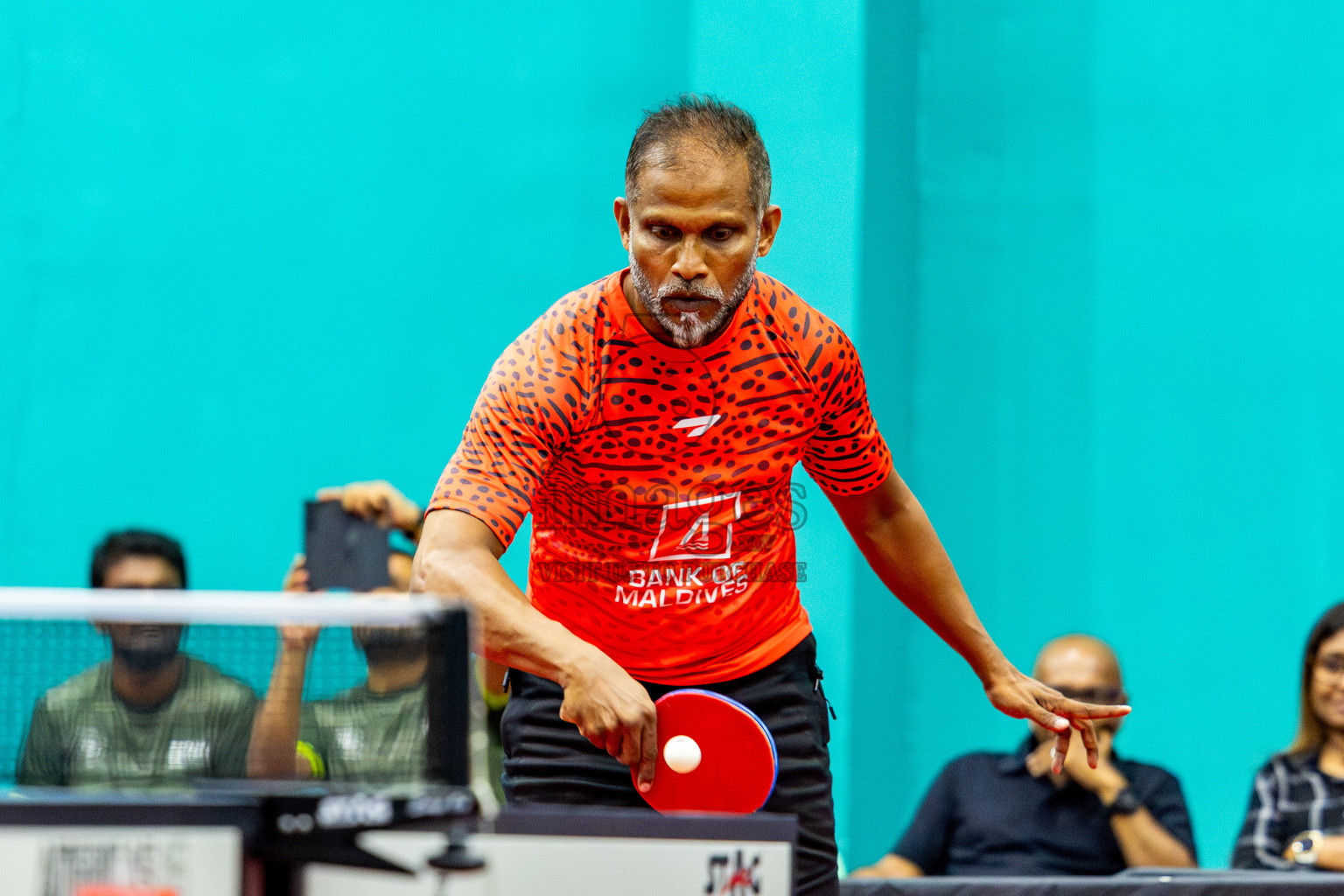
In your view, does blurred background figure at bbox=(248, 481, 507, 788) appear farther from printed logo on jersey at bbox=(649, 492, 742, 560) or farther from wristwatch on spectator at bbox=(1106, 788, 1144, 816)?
wristwatch on spectator at bbox=(1106, 788, 1144, 816)

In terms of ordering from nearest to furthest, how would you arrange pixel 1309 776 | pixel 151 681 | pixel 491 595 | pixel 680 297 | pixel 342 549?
pixel 151 681, pixel 491 595, pixel 680 297, pixel 342 549, pixel 1309 776

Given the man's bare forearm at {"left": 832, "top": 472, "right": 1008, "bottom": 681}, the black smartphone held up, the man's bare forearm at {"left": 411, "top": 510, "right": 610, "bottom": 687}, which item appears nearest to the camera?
the man's bare forearm at {"left": 411, "top": 510, "right": 610, "bottom": 687}

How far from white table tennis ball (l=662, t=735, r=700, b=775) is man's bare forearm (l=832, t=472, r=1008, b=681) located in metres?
0.76

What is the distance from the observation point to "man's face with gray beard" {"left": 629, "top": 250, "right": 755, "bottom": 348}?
2.72 meters

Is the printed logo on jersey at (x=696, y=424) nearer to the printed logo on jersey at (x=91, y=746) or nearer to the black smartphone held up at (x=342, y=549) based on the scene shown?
the black smartphone held up at (x=342, y=549)

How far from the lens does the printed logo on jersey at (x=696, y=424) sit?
279 cm

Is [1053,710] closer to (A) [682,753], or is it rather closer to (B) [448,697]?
(A) [682,753]

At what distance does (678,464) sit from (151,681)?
4.36 feet

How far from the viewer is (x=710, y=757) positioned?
263 cm

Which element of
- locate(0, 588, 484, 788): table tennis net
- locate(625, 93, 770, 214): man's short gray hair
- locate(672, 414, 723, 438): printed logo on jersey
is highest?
locate(625, 93, 770, 214): man's short gray hair

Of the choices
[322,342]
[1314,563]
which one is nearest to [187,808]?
[322,342]

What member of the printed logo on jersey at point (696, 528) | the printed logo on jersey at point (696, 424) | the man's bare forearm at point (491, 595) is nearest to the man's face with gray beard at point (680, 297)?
the printed logo on jersey at point (696, 424)

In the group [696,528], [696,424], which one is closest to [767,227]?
[696,424]

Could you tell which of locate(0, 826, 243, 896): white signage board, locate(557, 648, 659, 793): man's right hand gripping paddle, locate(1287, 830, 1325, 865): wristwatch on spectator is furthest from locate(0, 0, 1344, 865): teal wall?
locate(0, 826, 243, 896): white signage board
